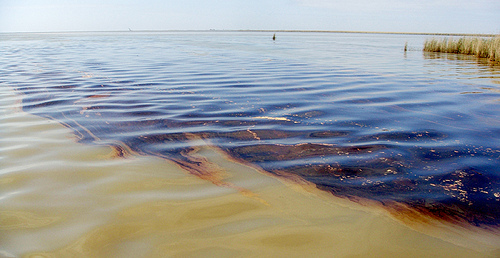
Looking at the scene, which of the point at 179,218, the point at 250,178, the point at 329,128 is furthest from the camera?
the point at 329,128

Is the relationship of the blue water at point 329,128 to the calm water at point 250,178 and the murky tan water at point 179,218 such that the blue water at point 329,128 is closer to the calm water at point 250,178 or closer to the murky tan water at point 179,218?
the calm water at point 250,178

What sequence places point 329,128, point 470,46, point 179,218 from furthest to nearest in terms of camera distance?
point 470,46
point 329,128
point 179,218

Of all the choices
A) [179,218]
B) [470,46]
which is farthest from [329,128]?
[470,46]

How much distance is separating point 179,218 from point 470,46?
21608mm

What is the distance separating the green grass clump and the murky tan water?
15.6 metres

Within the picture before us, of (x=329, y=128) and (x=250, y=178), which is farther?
(x=329, y=128)

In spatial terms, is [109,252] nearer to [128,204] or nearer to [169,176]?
[128,204]

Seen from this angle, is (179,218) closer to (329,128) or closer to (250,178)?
(250,178)

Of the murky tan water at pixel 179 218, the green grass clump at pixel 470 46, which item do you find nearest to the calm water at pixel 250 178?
the murky tan water at pixel 179 218

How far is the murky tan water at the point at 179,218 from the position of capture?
1.56 m

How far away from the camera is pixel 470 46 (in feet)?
59.2

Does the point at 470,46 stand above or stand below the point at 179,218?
above

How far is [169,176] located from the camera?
2400 millimetres

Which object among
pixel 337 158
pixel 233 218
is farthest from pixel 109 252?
pixel 337 158
